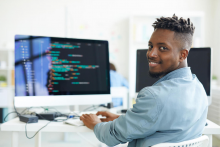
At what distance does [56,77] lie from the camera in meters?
1.30

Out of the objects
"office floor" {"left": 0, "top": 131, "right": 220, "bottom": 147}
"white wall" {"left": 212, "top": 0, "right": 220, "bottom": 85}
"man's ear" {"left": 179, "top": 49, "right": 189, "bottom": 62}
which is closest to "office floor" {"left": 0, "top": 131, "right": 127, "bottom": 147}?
"office floor" {"left": 0, "top": 131, "right": 220, "bottom": 147}

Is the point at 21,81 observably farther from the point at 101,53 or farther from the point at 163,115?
the point at 163,115

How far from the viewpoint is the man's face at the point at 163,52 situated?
883mm

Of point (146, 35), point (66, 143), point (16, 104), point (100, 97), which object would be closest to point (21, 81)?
point (16, 104)

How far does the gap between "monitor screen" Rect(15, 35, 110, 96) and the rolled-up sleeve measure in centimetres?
53

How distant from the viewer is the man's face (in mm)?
883

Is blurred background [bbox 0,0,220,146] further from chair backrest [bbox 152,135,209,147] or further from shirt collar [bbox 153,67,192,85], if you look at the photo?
chair backrest [bbox 152,135,209,147]

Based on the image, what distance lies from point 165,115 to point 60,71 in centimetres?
77

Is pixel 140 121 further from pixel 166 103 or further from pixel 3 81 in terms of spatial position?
pixel 3 81

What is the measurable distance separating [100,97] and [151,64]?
0.53 m

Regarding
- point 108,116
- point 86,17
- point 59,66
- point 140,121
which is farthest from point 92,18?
point 140,121

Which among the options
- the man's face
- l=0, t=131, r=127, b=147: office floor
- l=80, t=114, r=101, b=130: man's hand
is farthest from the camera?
l=0, t=131, r=127, b=147: office floor

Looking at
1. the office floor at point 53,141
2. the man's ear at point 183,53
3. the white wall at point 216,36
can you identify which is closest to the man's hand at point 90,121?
the man's ear at point 183,53

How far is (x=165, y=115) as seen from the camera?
2.50 feet
